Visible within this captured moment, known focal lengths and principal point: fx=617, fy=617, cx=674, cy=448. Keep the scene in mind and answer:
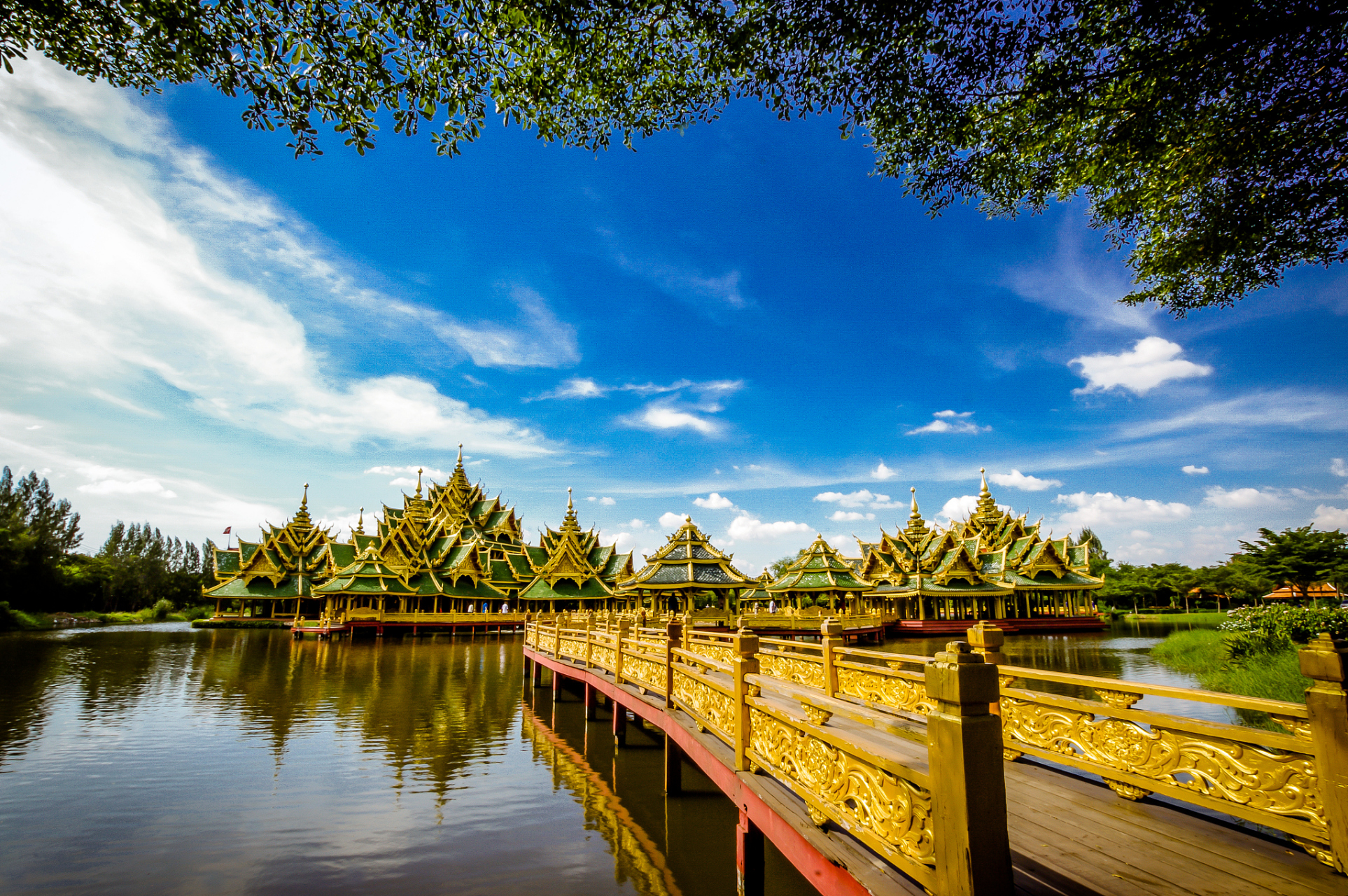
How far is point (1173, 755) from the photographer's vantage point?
4238 mm

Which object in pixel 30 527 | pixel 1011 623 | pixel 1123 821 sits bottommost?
pixel 1011 623

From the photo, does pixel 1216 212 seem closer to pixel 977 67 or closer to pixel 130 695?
pixel 977 67

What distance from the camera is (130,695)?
55.9 feet

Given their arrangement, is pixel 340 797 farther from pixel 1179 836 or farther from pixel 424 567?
pixel 424 567

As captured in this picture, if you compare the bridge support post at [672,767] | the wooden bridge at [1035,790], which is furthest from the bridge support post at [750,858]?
the bridge support post at [672,767]

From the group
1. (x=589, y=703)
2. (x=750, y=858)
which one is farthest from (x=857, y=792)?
(x=589, y=703)

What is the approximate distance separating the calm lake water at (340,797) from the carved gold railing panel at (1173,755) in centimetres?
314

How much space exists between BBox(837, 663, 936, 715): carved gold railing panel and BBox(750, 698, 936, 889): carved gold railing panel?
8.95 ft

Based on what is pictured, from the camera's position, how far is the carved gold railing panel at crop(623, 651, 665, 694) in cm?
948

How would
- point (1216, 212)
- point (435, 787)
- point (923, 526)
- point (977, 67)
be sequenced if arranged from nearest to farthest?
point (977, 67) < point (1216, 212) < point (435, 787) < point (923, 526)

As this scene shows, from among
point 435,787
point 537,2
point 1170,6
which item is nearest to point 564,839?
point 435,787

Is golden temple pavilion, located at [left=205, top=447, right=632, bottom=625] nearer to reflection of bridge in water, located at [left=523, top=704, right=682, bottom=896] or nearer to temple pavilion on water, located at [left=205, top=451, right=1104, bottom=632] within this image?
temple pavilion on water, located at [left=205, top=451, right=1104, bottom=632]

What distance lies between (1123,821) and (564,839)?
613 cm

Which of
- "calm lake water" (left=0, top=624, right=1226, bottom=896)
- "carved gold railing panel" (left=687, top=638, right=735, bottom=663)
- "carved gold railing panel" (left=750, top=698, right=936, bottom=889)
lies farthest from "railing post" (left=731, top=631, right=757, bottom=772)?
"carved gold railing panel" (left=687, top=638, right=735, bottom=663)
